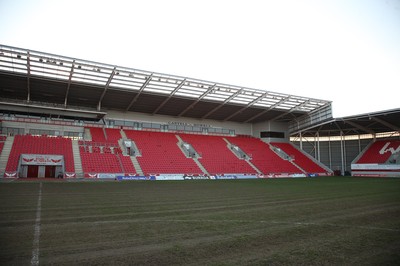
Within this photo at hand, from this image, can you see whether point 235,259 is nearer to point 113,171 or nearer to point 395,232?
point 395,232

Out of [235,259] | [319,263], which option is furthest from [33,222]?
[319,263]

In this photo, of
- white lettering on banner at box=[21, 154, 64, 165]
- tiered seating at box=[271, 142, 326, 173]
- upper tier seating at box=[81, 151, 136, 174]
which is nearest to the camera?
white lettering on banner at box=[21, 154, 64, 165]

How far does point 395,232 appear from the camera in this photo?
6.30 meters

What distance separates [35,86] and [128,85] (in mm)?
Result: 10796

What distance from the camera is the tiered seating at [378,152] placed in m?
41.1

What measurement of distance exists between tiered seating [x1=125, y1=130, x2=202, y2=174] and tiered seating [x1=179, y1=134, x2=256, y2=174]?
2.40 meters

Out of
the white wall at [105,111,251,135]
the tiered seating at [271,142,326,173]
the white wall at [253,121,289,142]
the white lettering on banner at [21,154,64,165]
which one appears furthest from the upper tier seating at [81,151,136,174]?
the tiered seating at [271,142,326,173]

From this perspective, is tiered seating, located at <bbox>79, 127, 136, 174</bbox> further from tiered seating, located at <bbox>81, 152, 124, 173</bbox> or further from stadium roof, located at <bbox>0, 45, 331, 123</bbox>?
stadium roof, located at <bbox>0, 45, 331, 123</bbox>

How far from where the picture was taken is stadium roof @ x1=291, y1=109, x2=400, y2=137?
120 feet

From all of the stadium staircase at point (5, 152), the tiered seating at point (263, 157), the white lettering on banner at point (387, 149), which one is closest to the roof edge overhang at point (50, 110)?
the stadium staircase at point (5, 152)

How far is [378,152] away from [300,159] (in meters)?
12.1

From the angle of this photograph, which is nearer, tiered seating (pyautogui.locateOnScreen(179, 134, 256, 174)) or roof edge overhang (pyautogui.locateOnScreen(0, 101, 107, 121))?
roof edge overhang (pyautogui.locateOnScreen(0, 101, 107, 121))

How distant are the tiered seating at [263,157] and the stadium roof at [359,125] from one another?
7.46 m

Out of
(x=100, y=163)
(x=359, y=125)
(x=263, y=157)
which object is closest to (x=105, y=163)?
(x=100, y=163)
